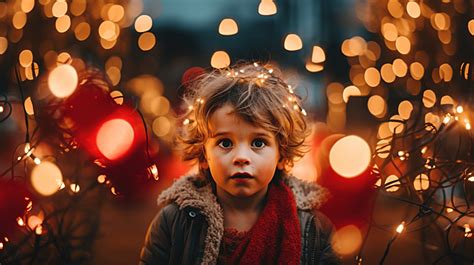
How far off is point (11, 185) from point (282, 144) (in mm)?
747

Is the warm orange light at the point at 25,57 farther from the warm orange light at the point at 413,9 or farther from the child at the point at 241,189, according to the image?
the warm orange light at the point at 413,9

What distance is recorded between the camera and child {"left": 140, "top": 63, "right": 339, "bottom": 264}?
1.74 metres

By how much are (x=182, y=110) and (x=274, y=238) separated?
58cm

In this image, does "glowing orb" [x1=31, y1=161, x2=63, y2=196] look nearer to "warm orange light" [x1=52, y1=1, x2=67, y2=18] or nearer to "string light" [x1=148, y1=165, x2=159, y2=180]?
"string light" [x1=148, y1=165, x2=159, y2=180]

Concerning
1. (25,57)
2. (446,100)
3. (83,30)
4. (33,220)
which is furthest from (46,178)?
(83,30)

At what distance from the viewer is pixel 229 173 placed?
1.72m

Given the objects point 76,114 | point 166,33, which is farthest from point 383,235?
point 166,33

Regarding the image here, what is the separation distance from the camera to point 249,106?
68.6 inches

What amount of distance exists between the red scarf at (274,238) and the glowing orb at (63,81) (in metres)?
0.67

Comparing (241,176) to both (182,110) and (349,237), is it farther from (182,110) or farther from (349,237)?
(349,237)

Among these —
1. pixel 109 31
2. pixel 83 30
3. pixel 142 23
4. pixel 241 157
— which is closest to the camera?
pixel 241 157

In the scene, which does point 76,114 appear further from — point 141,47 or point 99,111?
point 141,47

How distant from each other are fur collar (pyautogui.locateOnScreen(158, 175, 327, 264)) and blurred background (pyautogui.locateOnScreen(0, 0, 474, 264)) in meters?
0.10

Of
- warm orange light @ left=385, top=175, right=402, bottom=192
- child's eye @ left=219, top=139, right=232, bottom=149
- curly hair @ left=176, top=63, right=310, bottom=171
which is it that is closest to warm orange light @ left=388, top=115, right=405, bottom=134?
warm orange light @ left=385, top=175, right=402, bottom=192
